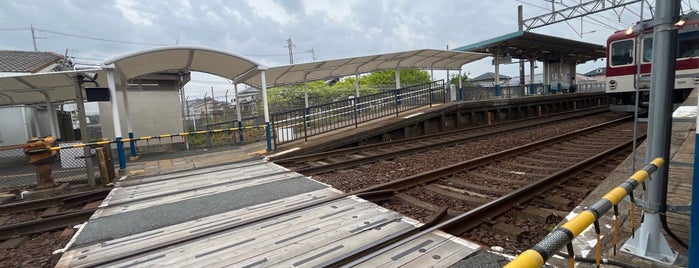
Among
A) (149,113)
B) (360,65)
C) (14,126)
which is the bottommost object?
(14,126)

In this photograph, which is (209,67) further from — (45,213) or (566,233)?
(566,233)

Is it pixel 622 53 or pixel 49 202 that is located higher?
pixel 622 53

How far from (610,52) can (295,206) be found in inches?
568

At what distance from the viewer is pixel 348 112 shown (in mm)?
12594

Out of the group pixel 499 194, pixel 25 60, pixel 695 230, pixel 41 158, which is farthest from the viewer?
pixel 25 60

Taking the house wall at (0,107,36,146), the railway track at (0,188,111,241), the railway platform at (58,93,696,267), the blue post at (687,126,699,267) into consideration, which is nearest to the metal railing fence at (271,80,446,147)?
the railway platform at (58,93,696,267)

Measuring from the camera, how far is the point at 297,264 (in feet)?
10.3

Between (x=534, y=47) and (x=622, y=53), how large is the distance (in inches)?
445

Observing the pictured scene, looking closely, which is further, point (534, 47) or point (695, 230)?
point (534, 47)

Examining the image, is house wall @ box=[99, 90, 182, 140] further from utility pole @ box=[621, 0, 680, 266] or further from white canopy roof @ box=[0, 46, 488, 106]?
utility pole @ box=[621, 0, 680, 266]

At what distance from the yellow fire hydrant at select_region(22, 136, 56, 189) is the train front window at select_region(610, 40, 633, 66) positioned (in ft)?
58.8

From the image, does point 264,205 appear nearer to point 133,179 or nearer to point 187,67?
point 133,179

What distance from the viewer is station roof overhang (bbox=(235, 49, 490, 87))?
42.1 ft

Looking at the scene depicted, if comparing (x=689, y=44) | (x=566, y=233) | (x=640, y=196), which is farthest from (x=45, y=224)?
(x=689, y=44)
